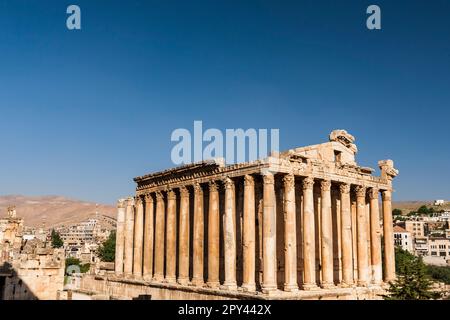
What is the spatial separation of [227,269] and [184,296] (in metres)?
4.78

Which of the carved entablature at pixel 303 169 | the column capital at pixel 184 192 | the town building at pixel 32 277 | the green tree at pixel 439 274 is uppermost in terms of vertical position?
the carved entablature at pixel 303 169

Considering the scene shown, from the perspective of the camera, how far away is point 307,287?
1145 inches

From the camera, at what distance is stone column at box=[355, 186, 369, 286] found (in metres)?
33.5

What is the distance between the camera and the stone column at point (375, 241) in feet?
116

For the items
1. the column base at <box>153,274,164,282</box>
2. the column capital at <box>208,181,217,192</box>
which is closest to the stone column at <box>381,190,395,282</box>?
the column capital at <box>208,181,217,192</box>

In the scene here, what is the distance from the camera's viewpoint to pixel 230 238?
1197 inches

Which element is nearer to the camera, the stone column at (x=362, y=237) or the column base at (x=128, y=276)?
the stone column at (x=362, y=237)

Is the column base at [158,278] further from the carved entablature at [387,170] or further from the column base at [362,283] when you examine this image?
the carved entablature at [387,170]

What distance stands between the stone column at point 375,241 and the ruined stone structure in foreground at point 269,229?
72 mm

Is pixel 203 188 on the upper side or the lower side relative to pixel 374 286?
upper

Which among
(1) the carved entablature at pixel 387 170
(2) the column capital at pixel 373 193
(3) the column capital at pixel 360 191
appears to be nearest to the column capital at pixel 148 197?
(3) the column capital at pixel 360 191
